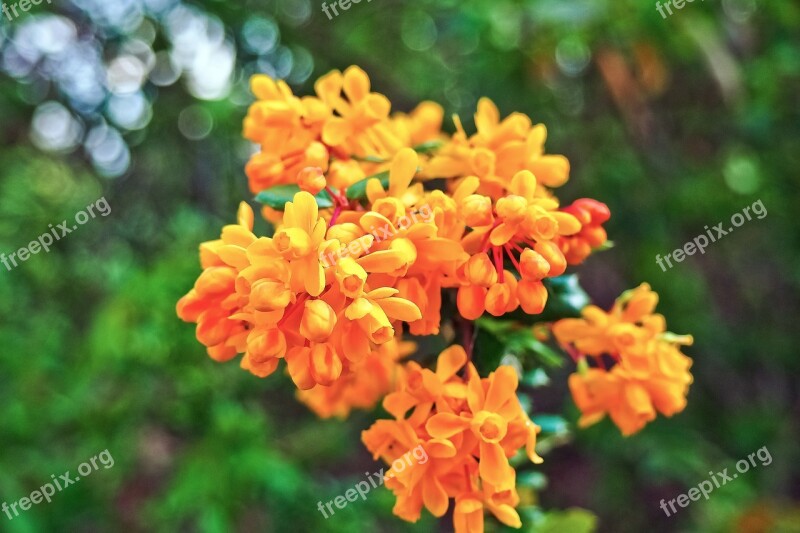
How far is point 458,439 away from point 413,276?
8.5 inches

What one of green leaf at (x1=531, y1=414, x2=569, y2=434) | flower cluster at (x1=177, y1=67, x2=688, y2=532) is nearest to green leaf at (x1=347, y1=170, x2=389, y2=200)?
flower cluster at (x1=177, y1=67, x2=688, y2=532)

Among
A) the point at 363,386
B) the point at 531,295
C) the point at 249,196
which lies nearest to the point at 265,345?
the point at 531,295

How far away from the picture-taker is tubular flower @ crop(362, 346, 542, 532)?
32.2 inches

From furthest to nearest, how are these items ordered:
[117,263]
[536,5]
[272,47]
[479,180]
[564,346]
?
[272,47], [117,263], [536,5], [564,346], [479,180]

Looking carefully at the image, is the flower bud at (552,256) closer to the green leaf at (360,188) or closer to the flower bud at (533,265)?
the flower bud at (533,265)

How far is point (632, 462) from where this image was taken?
127 inches

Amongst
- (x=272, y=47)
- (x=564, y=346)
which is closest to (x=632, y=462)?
(x=564, y=346)

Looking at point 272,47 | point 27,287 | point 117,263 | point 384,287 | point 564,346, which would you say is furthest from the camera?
point 272,47

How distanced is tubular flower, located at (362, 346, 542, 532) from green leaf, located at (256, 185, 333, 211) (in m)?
0.25

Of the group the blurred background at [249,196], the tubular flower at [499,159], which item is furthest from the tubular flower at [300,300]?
the blurred background at [249,196]

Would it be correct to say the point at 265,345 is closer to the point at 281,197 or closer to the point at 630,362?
the point at 281,197

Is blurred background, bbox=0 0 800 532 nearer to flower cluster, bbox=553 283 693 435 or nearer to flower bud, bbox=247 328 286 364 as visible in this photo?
flower cluster, bbox=553 283 693 435

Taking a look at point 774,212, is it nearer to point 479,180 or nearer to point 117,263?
point 479,180

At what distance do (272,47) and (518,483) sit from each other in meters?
2.68
